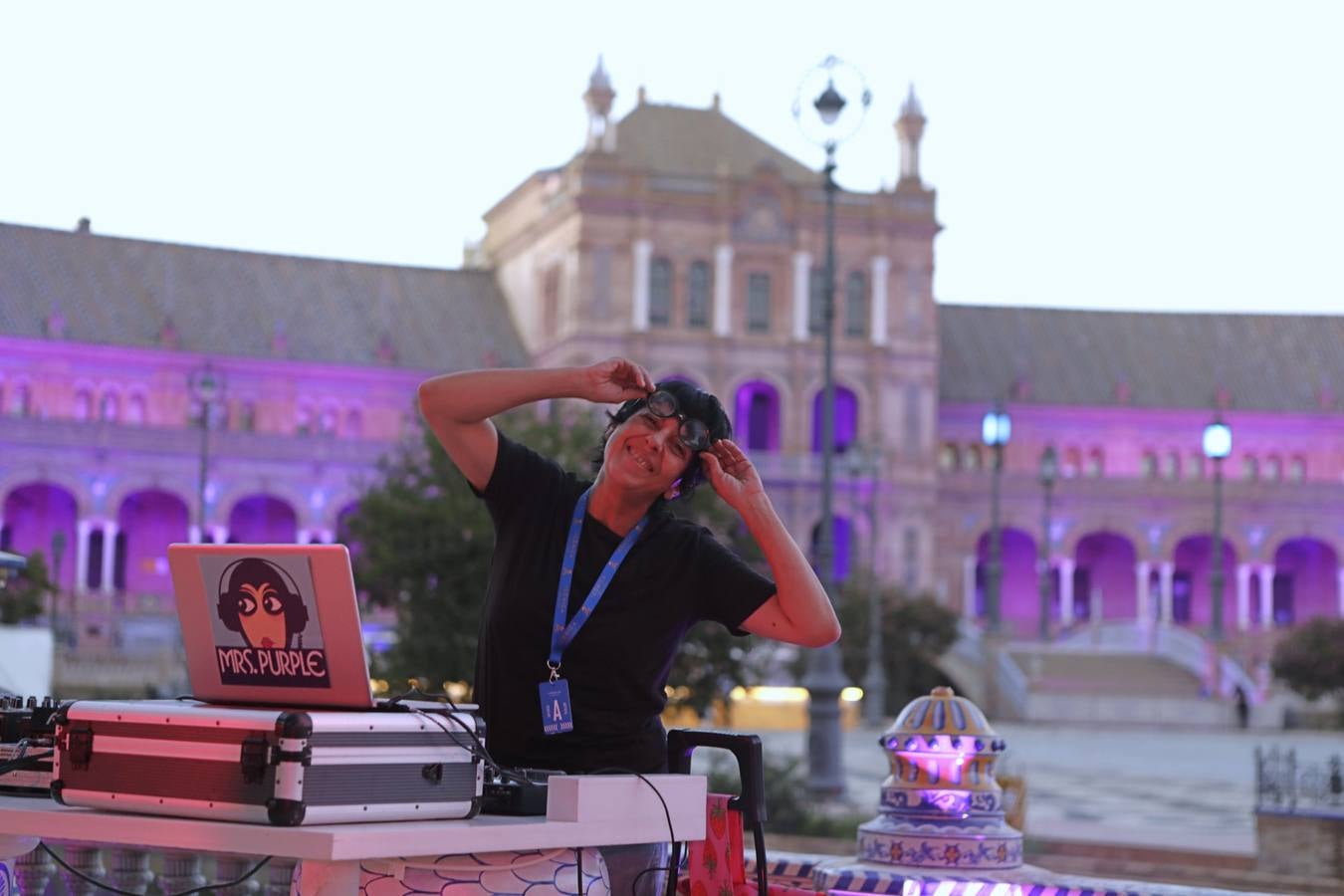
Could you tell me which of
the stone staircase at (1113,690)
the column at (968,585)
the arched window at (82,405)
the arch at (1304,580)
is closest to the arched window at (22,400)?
the arched window at (82,405)

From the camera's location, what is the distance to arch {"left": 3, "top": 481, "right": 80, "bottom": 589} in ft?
221

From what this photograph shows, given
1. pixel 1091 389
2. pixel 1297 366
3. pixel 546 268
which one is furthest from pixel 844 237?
pixel 1297 366

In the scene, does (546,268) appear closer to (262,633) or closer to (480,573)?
(480,573)

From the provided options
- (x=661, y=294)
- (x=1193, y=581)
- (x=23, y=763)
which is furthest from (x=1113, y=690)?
(x=23, y=763)

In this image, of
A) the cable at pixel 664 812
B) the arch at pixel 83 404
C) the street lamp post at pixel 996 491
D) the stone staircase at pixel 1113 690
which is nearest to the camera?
the cable at pixel 664 812

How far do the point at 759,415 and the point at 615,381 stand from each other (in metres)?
69.5

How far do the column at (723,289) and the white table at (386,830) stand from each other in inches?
2657

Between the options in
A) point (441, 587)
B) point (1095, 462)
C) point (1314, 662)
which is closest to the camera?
point (441, 587)

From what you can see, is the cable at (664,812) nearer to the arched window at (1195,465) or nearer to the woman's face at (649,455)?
the woman's face at (649,455)

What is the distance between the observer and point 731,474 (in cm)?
500

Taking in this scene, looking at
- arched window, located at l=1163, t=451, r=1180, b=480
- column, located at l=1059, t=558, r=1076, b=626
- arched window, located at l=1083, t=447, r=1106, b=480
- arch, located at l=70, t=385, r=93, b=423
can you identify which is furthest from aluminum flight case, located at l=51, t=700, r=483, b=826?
arched window, located at l=1163, t=451, r=1180, b=480

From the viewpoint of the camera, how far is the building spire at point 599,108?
72.0 meters

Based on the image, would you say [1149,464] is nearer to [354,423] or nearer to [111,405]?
[354,423]

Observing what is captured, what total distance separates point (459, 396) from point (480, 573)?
18666 mm
